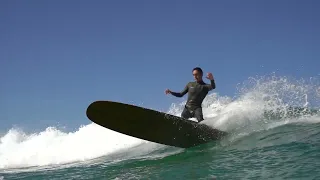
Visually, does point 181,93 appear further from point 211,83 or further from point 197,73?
point 211,83

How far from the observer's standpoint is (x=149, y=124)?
8.02 meters

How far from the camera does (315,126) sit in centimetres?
848

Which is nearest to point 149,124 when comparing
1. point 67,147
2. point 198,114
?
point 198,114

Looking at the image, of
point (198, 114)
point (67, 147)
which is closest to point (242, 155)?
point (198, 114)

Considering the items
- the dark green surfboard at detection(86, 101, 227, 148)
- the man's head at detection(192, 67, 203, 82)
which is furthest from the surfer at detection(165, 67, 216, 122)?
the dark green surfboard at detection(86, 101, 227, 148)

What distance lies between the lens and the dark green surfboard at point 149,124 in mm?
7781

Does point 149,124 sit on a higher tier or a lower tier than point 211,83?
lower

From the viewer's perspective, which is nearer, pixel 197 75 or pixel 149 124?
pixel 149 124

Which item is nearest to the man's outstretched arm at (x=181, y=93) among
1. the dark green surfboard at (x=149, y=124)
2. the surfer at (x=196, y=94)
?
the surfer at (x=196, y=94)

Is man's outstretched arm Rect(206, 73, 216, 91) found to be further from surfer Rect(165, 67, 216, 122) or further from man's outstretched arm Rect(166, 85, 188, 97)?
man's outstretched arm Rect(166, 85, 188, 97)

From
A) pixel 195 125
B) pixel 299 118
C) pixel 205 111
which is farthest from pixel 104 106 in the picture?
pixel 205 111

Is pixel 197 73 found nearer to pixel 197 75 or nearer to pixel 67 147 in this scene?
pixel 197 75

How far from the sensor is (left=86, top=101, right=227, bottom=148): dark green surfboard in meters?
7.78

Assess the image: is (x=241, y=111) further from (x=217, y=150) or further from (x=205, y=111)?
(x=205, y=111)
